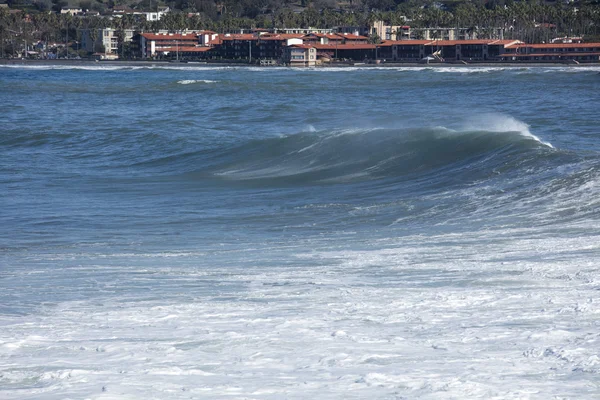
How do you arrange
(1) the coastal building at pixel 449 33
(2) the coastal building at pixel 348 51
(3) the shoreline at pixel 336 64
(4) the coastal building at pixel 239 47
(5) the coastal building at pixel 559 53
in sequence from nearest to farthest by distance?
1. (3) the shoreline at pixel 336 64
2. (5) the coastal building at pixel 559 53
3. (2) the coastal building at pixel 348 51
4. (4) the coastal building at pixel 239 47
5. (1) the coastal building at pixel 449 33

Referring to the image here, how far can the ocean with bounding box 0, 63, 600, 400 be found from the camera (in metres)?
5.81

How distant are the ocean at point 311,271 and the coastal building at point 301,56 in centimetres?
11373

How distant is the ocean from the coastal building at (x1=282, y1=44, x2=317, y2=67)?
113728mm

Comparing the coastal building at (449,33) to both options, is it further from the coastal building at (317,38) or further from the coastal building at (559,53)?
the coastal building at (559,53)

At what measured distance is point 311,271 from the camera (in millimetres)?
9016

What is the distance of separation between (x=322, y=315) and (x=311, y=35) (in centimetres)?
14032

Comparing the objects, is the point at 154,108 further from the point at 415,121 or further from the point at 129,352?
the point at 129,352

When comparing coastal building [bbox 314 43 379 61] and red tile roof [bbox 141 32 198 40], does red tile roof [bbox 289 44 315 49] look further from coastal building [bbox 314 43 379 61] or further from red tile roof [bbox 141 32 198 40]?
red tile roof [bbox 141 32 198 40]

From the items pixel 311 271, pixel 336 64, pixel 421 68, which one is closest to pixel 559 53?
pixel 421 68

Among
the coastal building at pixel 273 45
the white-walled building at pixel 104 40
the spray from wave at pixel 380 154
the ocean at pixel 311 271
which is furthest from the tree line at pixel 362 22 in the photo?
the ocean at pixel 311 271

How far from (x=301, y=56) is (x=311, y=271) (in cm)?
12969

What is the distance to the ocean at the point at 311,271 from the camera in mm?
5812

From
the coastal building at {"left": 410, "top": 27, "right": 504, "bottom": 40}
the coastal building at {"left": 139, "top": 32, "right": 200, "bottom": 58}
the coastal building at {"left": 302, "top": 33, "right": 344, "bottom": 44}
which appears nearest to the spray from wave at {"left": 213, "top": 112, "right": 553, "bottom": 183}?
the coastal building at {"left": 302, "top": 33, "right": 344, "bottom": 44}

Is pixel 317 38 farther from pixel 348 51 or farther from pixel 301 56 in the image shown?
pixel 301 56
